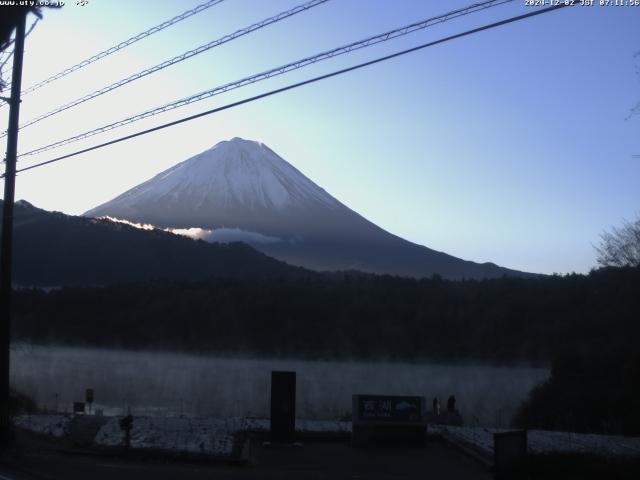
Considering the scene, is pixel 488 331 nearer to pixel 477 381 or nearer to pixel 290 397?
pixel 477 381

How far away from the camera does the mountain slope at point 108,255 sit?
6538 cm

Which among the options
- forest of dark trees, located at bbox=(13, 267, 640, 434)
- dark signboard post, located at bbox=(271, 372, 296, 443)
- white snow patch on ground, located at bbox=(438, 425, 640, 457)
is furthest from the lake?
dark signboard post, located at bbox=(271, 372, 296, 443)

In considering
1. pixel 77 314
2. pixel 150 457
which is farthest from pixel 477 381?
pixel 150 457

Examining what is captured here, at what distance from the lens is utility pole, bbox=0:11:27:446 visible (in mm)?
19516

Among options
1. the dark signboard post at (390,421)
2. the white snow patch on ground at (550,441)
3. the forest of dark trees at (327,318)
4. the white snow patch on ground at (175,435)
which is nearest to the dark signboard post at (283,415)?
the white snow patch on ground at (175,435)

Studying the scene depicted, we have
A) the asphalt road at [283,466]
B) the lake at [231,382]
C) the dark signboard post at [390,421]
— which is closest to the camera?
the asphalt road at [283,466]

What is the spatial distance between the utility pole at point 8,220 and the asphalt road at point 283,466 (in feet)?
6.38

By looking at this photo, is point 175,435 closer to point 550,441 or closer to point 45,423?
point 45,423

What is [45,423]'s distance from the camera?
22000 mm

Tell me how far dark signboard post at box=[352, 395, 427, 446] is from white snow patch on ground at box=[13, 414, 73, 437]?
272 inches

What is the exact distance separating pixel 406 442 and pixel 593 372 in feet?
65.3

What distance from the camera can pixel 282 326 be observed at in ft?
213

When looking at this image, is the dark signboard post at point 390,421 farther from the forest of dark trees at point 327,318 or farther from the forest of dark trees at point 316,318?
the forest of dark trees at point 316,318

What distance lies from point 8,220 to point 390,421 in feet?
33.0
